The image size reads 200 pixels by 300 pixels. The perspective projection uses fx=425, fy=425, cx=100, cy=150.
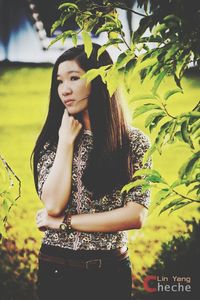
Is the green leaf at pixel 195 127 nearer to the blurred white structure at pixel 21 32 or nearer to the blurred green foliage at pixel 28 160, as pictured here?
the blurred green foliage at pixel 28 160

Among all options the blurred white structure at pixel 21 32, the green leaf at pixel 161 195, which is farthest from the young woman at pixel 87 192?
the green leaf at pixel 161 195

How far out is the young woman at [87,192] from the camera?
7.16 feet

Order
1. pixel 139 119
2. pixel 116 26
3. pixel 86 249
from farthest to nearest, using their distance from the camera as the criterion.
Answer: pixel 139 119
pixel 86 249
pixel 116 26

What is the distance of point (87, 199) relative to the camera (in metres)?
2.22

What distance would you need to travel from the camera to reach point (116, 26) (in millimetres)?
1721

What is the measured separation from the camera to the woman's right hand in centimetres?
226

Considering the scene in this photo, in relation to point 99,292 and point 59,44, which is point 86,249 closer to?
point 99,292

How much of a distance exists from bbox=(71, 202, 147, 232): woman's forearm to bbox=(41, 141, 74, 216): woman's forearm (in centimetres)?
11

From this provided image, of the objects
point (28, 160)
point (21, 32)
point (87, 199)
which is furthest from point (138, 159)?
point (21, 32)

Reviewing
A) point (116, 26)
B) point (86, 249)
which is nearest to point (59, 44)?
point (116, 26)

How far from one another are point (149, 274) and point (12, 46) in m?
1.55

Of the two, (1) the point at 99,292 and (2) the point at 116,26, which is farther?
(1) the point at 99,292

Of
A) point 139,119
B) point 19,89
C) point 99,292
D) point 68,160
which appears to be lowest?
point 99,292

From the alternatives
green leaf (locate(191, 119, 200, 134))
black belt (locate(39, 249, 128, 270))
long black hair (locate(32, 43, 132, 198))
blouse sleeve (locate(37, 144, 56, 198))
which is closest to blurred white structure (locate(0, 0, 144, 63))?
long black hair (locate(32, 43, 132, 198))
